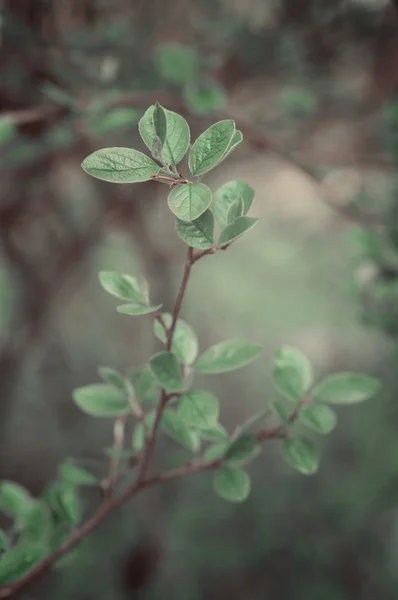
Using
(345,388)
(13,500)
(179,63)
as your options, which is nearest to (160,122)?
(345,388)

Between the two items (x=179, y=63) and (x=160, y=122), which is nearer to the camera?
(x=160, y=122)

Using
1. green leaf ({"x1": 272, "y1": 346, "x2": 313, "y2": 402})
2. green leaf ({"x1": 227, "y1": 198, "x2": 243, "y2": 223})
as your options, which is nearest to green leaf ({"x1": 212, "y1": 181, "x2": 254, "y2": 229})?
green leaf ({"x1": 227, "y1": 198, "x2": 243, "y2": 223})

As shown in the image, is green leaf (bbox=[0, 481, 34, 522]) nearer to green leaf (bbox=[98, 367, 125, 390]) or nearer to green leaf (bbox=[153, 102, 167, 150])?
green leaf (bbox=[98, 367, 125, 390])

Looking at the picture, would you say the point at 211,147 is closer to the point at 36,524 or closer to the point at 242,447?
the point at 242,447

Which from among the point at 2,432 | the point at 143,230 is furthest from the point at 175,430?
the point at 2,432

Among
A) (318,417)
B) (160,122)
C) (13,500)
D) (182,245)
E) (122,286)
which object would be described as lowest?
(182,245)

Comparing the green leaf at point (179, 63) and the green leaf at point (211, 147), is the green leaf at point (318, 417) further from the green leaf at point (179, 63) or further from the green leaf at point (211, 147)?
the green leaf at point (179, 63)

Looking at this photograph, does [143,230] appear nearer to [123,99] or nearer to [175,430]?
[123,99]

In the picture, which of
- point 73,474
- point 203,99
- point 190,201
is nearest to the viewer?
point 190,201
